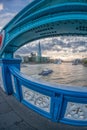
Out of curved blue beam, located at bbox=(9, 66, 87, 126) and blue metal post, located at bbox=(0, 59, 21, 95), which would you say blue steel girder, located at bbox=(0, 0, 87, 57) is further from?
curved blue beam, located at bbox=(9, 66, 87, 126)

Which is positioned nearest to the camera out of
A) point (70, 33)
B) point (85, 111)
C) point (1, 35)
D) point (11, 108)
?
point (85, 111)

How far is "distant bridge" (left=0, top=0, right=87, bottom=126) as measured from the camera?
4.41 metres

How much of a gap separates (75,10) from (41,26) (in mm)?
1314

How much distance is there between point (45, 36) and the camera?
23.2 feet

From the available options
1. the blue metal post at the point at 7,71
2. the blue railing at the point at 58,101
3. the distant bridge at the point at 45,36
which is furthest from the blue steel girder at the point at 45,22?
the blue railing at the point at 58,101

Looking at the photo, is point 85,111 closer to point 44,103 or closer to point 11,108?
point 44,103

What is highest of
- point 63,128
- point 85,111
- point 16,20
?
point 16,20

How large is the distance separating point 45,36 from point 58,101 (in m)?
3.34

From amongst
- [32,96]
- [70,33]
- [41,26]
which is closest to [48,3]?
[41,26]

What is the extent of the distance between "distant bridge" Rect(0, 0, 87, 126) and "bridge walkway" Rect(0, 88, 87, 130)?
165 mm

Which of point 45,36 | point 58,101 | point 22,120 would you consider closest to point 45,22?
point 45,36

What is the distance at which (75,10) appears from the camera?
5.29 metres

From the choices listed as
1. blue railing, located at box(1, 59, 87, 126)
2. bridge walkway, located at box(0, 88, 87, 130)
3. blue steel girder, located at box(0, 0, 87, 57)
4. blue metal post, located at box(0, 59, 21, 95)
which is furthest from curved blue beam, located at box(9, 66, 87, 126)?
blue steel girder, located at box(0, 0, 87, 57)

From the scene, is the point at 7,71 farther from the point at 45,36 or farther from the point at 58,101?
the point at 58,101
